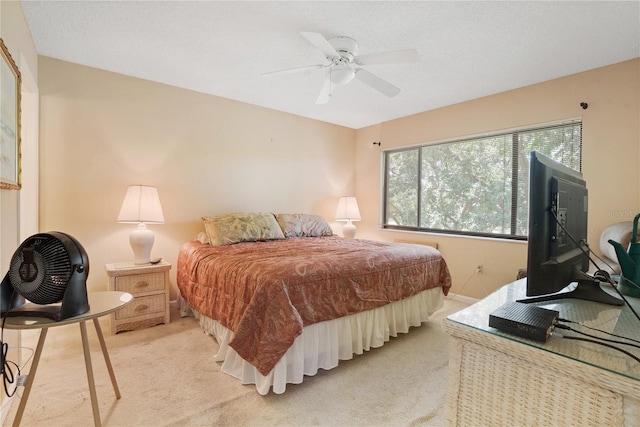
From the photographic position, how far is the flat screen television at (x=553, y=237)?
35.6 inches

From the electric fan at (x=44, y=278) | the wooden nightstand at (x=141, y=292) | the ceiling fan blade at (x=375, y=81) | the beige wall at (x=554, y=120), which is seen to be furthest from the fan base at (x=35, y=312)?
the beige wall at (x=554, y=120)

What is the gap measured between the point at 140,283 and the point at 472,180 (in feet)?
12.1

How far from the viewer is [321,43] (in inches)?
77.8

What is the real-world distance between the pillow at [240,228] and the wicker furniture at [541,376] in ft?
8.02

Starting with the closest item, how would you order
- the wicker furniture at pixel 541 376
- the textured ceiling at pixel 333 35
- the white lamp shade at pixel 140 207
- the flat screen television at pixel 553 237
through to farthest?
the wicker furniture at pixel 541 376, the flat screen television at pixel 553 237, the textured ceiling at pixel 333 35, the white lamp shade at pixel 140 207

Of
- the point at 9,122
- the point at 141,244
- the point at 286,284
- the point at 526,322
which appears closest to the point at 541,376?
the point at 526,322

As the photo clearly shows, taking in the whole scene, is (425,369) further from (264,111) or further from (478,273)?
(264,111)

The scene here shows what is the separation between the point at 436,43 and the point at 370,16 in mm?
638

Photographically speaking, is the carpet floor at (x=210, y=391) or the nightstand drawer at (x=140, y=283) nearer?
the carpet floor at (x=210, y=391)

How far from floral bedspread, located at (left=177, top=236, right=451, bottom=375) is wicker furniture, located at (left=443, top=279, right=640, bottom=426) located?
0.99 metres

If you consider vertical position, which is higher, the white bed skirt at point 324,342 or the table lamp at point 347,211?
the table lamp at point 347,211

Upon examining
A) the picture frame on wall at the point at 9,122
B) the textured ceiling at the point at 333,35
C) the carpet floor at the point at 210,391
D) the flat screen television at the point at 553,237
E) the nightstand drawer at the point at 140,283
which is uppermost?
the textured ceiling at the point at 333,35

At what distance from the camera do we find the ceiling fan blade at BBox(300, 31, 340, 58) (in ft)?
6.08

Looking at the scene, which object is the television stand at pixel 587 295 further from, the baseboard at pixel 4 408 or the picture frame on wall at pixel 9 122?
the picture frame on wall at pixel 9 122
